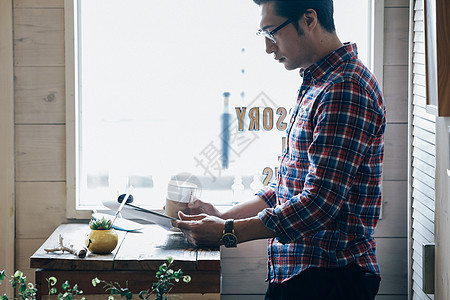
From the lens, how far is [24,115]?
2359 millimetres

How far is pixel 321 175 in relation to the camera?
1516 millimetres

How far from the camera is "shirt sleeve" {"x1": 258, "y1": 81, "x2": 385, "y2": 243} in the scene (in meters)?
1.51

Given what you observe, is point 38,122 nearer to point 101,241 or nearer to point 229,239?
point 101,241

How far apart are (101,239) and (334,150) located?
0.81 meters

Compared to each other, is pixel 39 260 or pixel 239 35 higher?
pixel 239 35

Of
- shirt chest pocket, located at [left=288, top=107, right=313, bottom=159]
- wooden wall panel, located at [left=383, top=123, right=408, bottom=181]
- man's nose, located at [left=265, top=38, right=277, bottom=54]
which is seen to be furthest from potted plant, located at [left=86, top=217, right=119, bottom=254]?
wooden wall panel, located at [left=383, top=123, right=408, bottom=181]

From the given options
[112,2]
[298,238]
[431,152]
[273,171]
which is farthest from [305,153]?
[112,2]

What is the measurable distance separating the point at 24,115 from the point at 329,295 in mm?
1443

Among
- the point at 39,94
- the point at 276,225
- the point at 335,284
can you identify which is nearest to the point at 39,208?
the point at 39,94

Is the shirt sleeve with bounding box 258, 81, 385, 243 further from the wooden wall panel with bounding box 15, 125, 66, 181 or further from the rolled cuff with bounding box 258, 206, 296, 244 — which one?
the wooden wall panel with bounding box 15, 125, 66, 181

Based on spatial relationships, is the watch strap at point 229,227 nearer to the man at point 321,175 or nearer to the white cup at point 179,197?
the man at point 321,175

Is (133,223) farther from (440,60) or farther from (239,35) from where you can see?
(440,60)

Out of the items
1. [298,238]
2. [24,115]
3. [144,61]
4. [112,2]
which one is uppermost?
[112,2]

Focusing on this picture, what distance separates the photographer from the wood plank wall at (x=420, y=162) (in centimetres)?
190
